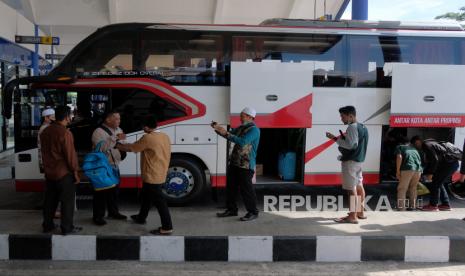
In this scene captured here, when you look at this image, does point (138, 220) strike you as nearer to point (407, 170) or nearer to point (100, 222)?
point (100, 222)

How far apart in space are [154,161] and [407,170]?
3915 mm

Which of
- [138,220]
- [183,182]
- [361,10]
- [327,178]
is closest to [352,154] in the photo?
[327,178]

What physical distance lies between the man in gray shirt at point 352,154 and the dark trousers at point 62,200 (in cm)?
342

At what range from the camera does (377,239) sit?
5070mm

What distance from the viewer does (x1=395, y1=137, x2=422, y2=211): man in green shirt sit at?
667cm

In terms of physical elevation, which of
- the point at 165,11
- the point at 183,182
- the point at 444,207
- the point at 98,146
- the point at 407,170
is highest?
the point at 165,11

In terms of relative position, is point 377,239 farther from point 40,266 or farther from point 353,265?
point 40,266

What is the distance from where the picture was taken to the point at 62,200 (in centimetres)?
505

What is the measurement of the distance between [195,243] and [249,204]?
117cm

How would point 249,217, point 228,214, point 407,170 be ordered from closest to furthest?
point 249,217
point 228,214
point 407,170

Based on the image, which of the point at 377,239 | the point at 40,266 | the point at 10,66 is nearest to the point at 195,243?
the point at 40,266

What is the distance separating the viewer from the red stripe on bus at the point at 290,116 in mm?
7062

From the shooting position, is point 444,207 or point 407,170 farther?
point 444,207

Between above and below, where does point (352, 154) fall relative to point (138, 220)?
above
